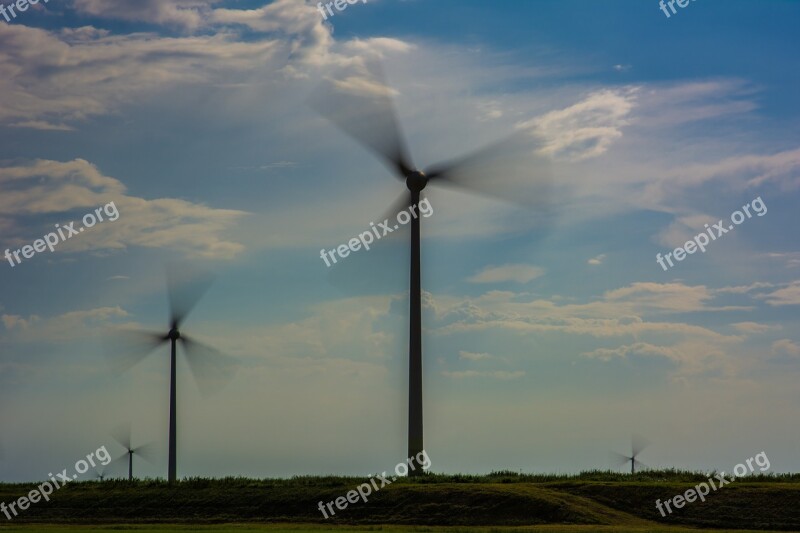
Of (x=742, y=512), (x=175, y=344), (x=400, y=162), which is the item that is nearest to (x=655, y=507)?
(x=742, y=512)

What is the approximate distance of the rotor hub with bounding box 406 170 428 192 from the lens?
65062 millimetres

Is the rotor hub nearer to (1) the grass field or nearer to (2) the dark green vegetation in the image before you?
(2) the dark green vegetation

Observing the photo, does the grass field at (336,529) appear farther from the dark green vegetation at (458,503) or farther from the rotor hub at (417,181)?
the rotor hub at (417,181)

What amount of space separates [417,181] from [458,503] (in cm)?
1961

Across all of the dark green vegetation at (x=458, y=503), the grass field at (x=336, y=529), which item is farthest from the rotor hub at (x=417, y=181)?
the grass field at (x=336, y=529)

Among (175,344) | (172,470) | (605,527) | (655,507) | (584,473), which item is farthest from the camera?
(175,344)

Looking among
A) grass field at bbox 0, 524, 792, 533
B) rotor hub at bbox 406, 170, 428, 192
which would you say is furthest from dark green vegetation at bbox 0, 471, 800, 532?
rotor hub at bbox 406, 170, 428, 192

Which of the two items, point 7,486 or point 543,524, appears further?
point 7,486

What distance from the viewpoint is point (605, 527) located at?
4875cm

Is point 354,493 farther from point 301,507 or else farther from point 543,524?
point 543,524

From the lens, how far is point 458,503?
54656 mm

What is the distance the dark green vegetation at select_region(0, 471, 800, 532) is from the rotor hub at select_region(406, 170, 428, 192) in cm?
1664

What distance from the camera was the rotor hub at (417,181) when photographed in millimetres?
65062

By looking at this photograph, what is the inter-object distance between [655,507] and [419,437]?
1327cm
